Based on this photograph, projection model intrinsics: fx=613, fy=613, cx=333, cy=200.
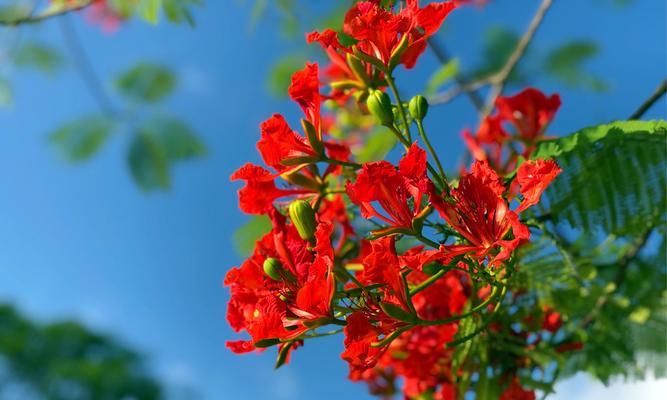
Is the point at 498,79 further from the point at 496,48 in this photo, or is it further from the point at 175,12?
the point at 496,48

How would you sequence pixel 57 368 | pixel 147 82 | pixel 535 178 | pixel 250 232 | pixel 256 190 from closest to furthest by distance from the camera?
pixel 535 178, pixel 256 190, pixel 250 232, pixel 147 82, pixel 57 368

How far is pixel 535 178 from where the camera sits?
65 cm

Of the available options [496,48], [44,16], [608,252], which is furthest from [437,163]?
[496,48]

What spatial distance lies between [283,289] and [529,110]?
1.98 feet

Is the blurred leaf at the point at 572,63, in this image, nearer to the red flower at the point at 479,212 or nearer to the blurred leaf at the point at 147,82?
the blurred leaf at the point at 147,82

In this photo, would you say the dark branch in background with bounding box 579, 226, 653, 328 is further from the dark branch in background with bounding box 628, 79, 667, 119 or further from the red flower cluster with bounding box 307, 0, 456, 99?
the red flower cluster with bounding box 307, 0, 456, 99

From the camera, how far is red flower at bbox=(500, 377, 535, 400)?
967 millimetres

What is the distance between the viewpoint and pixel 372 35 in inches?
28.7

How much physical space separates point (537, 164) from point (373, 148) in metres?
0.52

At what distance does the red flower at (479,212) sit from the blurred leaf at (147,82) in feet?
10.6

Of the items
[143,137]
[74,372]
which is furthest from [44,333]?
[143,137]

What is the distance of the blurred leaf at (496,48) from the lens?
3816 millimetres

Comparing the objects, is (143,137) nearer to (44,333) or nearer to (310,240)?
(310,240)

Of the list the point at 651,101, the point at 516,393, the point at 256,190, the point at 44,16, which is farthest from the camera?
the point at 44,16
